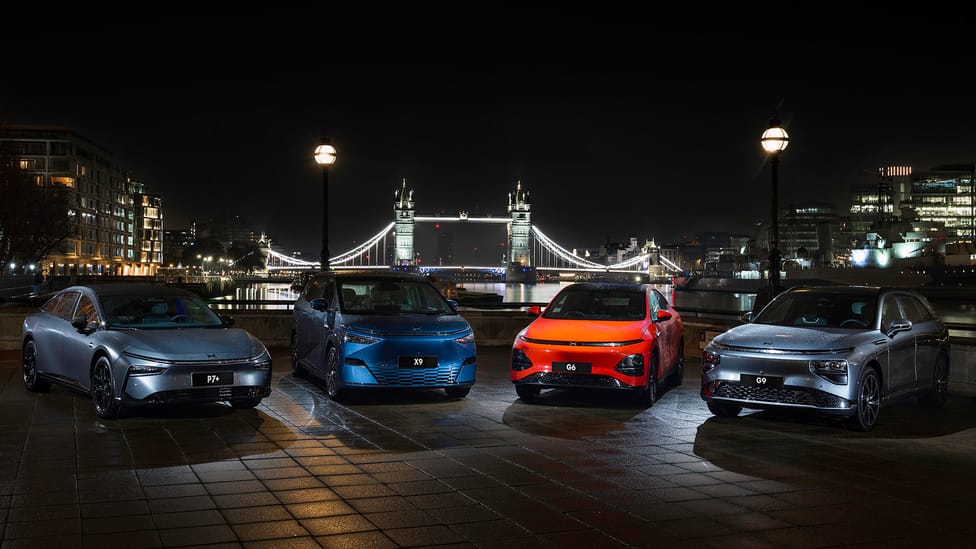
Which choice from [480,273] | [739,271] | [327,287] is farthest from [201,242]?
[327,287]

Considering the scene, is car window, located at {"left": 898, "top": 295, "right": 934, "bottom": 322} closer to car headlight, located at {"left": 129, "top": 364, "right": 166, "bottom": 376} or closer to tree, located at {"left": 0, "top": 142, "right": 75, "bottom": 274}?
car headlight, located at {"left": 129, "top": 364, "right": 166, "bottom": 376}

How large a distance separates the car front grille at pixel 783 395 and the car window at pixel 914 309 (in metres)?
2.62

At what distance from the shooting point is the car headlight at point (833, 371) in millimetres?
9632

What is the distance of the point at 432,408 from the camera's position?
11344 mm

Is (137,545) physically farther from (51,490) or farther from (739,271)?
(739,271)


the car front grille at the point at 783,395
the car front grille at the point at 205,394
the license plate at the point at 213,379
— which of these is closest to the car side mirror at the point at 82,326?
the car front grille at the point at 205,394

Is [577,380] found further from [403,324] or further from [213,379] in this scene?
[213,379]

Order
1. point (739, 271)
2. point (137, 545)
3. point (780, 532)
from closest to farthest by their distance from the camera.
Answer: point (137, 545), point (780, 532), point (739, 271)

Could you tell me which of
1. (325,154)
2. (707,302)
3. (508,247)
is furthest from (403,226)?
(325,154)

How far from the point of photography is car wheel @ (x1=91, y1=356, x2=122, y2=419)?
32.1 feet

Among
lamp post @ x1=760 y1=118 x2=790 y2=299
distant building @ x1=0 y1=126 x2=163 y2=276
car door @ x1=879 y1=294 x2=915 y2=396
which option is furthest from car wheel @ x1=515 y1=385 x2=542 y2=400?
distant building @ x1=0 y1=126 x2=163 y2=276

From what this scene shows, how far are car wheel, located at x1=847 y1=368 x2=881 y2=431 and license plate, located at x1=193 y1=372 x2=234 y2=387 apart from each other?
6838mm

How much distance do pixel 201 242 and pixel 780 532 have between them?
173910 millimetres

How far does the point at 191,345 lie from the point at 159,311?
4.34 feet
